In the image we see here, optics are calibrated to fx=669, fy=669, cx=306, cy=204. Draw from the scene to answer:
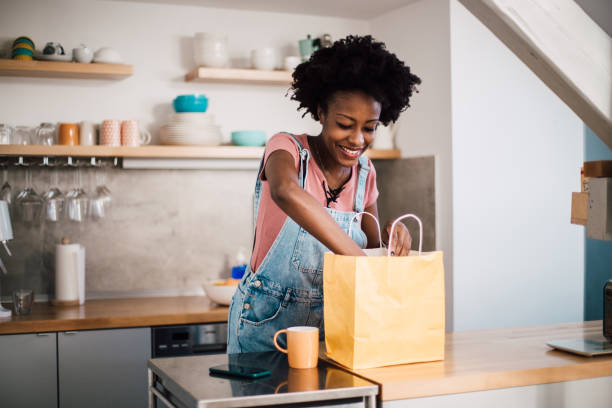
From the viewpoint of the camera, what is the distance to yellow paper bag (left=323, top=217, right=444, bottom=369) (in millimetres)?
1571

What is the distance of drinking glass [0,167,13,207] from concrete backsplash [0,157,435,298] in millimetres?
27

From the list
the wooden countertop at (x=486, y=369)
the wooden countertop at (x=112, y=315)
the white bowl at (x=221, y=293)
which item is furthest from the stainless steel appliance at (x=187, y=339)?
the wooden countertop at (x=486, y=369)

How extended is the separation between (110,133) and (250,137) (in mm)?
738

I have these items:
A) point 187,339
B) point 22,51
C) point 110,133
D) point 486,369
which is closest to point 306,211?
point 486,369

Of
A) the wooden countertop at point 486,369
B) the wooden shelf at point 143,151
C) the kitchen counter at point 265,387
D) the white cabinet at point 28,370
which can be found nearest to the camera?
the kitchen counter at point 265,387

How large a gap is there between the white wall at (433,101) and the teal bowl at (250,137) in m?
0.81

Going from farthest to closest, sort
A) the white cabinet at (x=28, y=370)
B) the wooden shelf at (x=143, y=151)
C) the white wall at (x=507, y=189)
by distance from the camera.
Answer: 1. the white wall at (x=507, y=189)
2. the wooden shelf at (x=143, y=151)
3. the white cabinet at (x=28, y=370)

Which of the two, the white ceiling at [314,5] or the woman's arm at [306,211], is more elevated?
the white ceiling at [314,5]

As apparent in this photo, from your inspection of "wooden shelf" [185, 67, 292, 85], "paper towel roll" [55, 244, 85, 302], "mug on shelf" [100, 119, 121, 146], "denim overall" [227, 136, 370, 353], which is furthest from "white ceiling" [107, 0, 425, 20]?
"denim overall" [227, 136, 370, 353]

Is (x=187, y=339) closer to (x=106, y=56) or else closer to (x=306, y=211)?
(x=106, y=56)

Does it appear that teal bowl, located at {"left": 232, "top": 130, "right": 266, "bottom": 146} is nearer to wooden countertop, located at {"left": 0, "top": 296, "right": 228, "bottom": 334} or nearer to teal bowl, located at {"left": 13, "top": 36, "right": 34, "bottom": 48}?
wooden countertop, located at {"left": 0, "top": 296, "right": 228, "bottom": 334}

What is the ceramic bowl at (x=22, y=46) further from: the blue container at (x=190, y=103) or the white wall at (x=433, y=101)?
the white wall at (x=433, y=101)

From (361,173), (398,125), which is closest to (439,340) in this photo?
(361,173)

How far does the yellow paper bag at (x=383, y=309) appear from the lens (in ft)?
5.16
